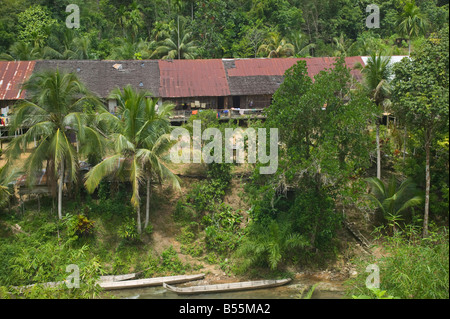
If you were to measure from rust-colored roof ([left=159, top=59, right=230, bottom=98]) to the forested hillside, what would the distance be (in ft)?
14.2

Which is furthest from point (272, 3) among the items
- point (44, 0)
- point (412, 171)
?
point (412, 171)

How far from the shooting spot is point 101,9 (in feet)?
136

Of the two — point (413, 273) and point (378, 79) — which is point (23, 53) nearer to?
point (378, 79)

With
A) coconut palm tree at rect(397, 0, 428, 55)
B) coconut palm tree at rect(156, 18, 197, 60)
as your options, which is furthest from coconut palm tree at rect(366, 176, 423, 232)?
coconut palm tree at rect(397, 0, 428, 55)

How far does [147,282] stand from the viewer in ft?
51.7

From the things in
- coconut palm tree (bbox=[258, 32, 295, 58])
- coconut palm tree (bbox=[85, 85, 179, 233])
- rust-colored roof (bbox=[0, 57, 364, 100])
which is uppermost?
coconut palm tree (bbox=[258, 32, 295, 58])

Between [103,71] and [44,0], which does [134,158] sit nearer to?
[103,71]

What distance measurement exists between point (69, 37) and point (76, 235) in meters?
20.6

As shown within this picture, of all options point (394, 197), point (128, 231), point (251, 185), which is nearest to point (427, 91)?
point (394, 197)

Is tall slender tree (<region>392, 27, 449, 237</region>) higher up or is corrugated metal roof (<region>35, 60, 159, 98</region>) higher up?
corrugated metal roof (<region>35, 60, 159, 98</region>)

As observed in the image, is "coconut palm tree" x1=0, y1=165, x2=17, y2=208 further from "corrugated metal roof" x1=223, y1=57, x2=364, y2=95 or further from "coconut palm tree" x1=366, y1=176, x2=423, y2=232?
"coconut palm tree" x1=366, y1=176, x2=423, y2=232

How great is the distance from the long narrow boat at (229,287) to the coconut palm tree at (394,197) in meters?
4.36

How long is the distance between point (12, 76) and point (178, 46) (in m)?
11.2

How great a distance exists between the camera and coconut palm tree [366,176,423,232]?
16703 mm
